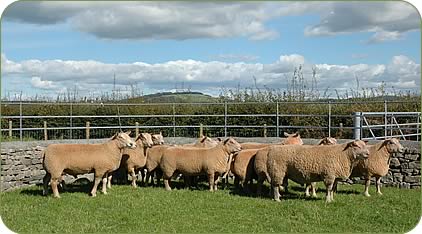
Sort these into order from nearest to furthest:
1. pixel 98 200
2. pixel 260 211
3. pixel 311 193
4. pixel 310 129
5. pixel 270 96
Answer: pixel 260 211 < pixel 98 200 < pixel 311 193 < pixel 310 129 < pixel 270 96

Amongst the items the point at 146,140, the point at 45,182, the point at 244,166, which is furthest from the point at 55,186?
the point at 244,166

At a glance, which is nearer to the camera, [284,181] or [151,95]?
[284,181]

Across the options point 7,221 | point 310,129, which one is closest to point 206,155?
point 7,221

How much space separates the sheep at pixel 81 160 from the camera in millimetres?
12172

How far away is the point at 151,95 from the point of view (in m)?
22.6

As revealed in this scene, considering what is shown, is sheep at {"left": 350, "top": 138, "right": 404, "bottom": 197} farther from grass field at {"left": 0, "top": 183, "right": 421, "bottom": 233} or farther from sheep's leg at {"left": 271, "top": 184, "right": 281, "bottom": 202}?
sheep's leg at {"left": 271, "top": 184, "right": 281, "bottom": 202}

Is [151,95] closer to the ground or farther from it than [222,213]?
farther from it

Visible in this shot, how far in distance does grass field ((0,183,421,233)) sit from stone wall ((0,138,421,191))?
82 cm

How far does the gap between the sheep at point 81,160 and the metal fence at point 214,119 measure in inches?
182

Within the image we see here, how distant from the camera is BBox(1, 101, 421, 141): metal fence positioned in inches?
704

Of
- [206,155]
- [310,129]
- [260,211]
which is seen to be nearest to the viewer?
[260,211]

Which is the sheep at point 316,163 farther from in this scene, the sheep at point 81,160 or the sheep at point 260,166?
the sheep at point 81,160

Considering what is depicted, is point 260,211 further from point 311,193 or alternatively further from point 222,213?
point 311,193

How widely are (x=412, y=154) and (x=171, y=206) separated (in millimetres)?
6726
